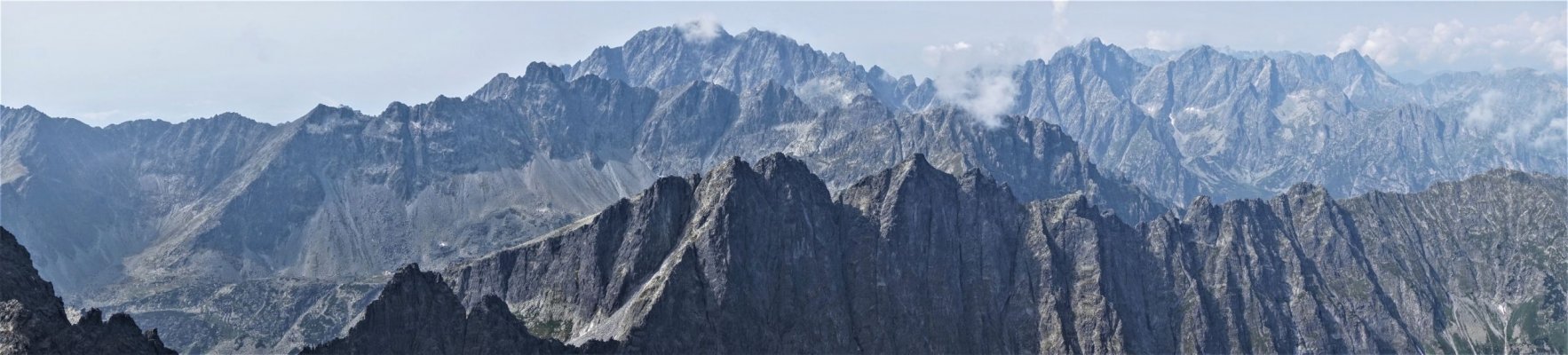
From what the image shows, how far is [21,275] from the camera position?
17050 cm

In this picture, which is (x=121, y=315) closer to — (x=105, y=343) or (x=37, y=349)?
(x=105, y=343)

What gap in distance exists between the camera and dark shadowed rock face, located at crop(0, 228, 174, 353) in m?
145

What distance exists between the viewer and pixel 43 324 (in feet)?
485

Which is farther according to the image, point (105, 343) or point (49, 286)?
point (49, 286)

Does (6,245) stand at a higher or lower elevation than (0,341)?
higher

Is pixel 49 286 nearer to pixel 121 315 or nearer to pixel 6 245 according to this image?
pixel 6 245

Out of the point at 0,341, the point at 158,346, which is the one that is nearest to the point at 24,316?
the point at 0,341

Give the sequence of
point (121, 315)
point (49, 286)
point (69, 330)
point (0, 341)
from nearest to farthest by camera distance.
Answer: point (0, 341) < point (69, 330) < point (121, 315) < point (49, 286)

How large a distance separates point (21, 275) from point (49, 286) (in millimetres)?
8542

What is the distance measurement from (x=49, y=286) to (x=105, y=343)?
28514mm

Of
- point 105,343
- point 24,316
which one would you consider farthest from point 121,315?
point 24,316

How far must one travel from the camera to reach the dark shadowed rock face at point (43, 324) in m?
145

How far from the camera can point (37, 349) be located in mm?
145375

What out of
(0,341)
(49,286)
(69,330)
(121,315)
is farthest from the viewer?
(49,286)
